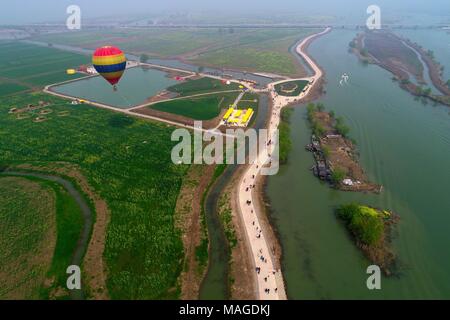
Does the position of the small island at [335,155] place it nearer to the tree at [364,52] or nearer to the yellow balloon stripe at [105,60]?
the yellow balloon stripe at [105,60]

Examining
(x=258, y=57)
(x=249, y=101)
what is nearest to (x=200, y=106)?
(x=249, y=101)

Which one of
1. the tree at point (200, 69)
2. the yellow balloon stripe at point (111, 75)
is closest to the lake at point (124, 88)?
the tree at point (200, 69)

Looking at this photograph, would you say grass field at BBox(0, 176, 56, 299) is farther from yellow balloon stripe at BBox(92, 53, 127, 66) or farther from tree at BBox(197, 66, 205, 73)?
tree at BBox(197, 66, 205, 73)

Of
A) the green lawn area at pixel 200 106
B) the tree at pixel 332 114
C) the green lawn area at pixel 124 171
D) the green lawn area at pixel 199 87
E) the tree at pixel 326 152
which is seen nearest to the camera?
the green lawn area at pixel 124 171

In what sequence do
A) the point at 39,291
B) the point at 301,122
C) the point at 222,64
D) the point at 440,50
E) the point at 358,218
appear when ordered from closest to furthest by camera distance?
the point at 39,291, the point at 358,218, the point at 301,122, the point at 222,64, the point at 440,50

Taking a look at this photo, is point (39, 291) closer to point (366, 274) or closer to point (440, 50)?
point (366, 274)

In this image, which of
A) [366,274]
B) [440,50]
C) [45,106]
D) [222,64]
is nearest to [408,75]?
[440,50]
